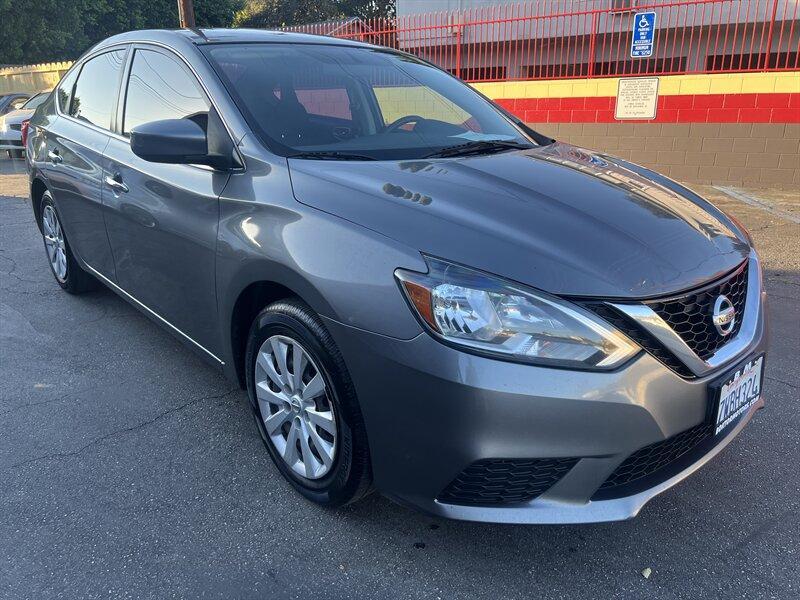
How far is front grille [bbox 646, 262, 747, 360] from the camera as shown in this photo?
1832 mm

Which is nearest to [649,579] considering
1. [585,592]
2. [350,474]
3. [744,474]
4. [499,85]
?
[585,592]

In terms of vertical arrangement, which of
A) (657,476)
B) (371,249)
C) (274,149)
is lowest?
(657,476)

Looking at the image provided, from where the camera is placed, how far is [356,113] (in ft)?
9.98

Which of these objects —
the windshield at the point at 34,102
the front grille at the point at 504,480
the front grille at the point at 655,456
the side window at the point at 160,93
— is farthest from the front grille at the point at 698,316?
the windshield at the point at 34,102

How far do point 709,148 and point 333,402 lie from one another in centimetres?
913

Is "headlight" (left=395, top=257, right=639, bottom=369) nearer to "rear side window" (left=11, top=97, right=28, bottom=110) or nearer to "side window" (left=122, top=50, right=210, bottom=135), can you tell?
"side window" (left=122, top=50, right=210, bottom=135)

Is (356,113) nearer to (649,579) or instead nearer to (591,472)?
(591,472)

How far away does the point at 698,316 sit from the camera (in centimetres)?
191

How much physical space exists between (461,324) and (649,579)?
1.03 metres

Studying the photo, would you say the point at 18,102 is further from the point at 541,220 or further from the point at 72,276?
the point at 541,220

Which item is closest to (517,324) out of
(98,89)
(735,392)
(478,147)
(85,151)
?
(735,392)

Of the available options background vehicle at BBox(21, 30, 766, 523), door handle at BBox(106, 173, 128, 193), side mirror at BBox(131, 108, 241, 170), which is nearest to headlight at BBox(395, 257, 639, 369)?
background vehicle at BBox(21, 30, 766, 523)

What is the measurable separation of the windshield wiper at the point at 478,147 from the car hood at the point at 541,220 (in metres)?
0.12

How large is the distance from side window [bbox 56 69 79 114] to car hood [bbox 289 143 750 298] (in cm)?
281
